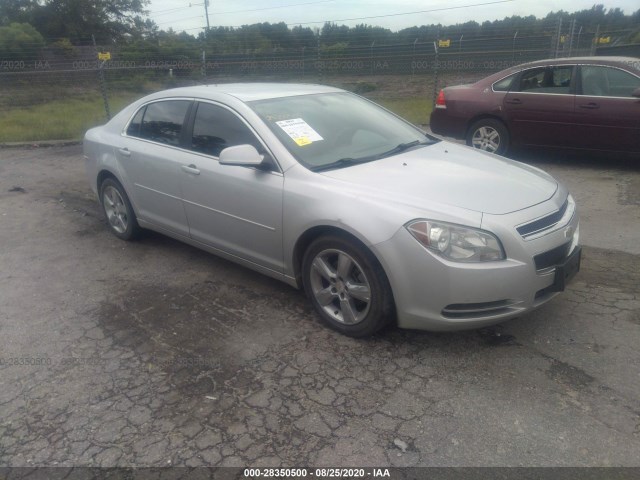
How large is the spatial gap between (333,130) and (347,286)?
1314mm

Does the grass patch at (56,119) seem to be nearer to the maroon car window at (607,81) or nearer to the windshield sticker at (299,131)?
the windshield sticker at (299,131)

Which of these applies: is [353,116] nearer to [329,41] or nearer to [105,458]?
[105,458]

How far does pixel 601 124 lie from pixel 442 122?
2.36 meters

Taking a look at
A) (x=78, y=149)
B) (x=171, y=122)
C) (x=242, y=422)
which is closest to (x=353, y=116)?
(x=171, y=122)

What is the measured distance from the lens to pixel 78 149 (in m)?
10.9

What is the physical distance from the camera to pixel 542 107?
25.6 ft

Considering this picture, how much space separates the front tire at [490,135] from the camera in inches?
325

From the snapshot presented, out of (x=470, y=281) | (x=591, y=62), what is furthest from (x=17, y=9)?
(x=470, y=281)

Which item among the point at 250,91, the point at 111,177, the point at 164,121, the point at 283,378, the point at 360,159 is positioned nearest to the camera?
the point at 283,378

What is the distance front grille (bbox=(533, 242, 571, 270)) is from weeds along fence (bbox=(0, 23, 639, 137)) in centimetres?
1283

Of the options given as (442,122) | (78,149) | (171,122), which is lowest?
(78,149)

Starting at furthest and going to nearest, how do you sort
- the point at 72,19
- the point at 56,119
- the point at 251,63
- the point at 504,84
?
the point at 72,19 → the point at 251,63 → the point at 56,119 → the point at 504,84

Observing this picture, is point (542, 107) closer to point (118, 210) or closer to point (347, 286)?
point (347, 286)

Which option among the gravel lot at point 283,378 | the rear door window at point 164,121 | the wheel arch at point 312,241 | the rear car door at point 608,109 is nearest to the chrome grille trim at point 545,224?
the gravel lot at point 283,378
